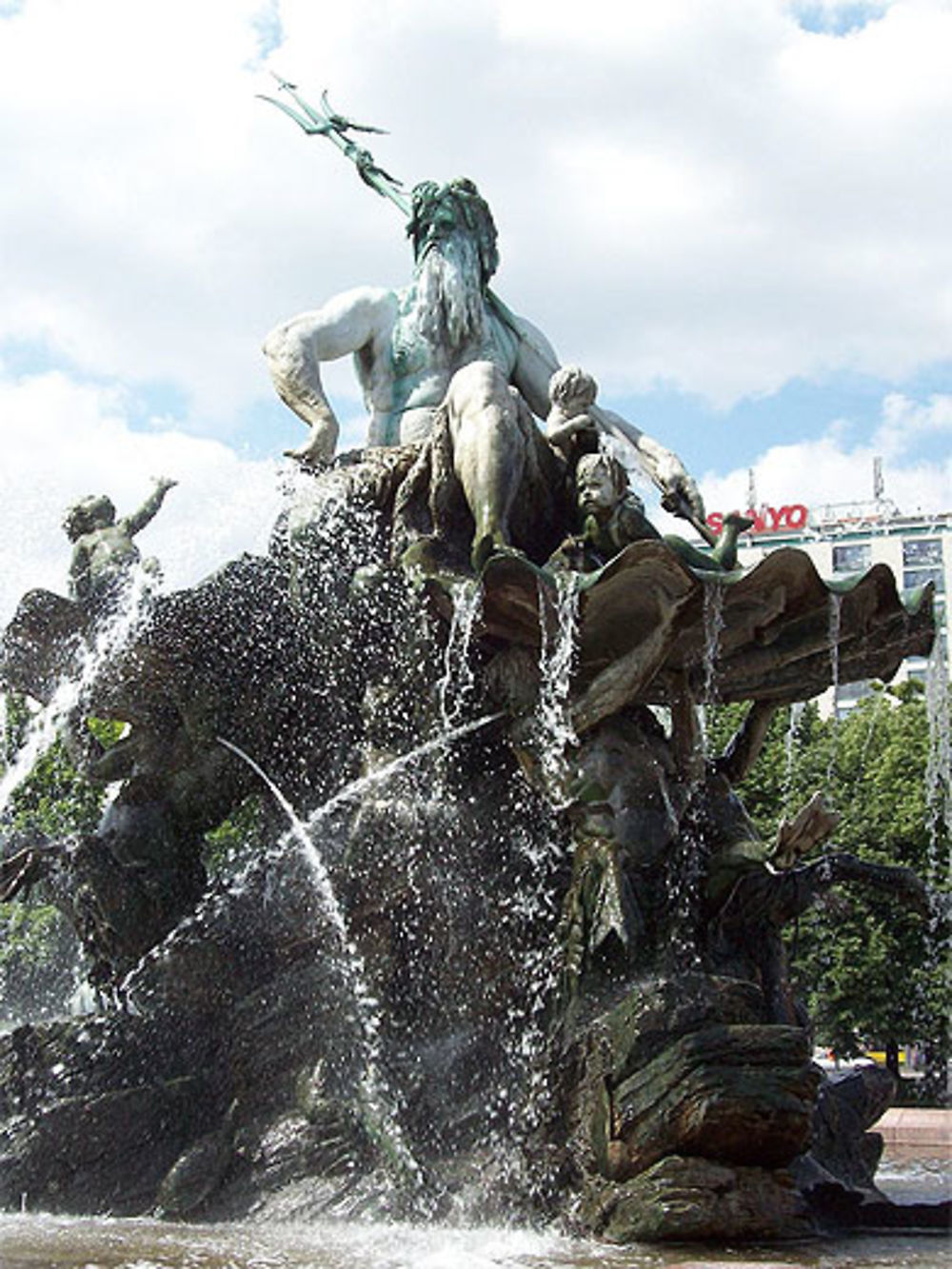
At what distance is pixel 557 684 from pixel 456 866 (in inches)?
40.7

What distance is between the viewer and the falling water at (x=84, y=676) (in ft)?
29.5

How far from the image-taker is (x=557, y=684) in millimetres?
7988

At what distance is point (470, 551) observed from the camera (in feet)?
28.6

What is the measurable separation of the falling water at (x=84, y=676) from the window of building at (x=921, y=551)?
87.3 meters

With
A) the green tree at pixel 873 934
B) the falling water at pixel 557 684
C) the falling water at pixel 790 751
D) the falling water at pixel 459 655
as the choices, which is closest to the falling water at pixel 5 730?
the falling water at pixel 459 655

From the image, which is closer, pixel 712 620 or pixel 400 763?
pixel 712 620

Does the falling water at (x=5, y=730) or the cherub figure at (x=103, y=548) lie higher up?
the cherub figure at (x=103, y=548)

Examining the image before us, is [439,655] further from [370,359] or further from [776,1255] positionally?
[776,1255]

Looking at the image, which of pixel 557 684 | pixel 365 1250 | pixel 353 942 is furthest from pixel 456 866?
pixel 365 1250

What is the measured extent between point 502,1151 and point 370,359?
5.28 m

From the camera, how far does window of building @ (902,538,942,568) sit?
92875 millimetres

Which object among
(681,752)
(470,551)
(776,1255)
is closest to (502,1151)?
(776,1255)

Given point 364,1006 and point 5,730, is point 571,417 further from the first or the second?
point 5,730

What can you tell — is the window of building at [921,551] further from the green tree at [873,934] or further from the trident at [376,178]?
the trident at [376,178]
